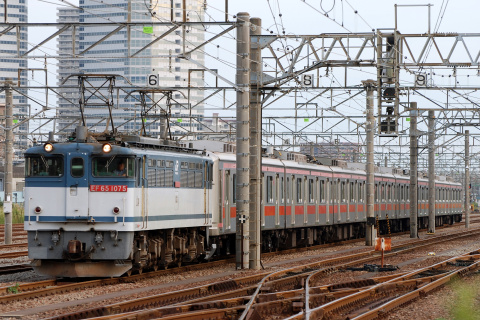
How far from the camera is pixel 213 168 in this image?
2319cm

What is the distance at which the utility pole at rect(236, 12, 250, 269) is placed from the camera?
20953 mm

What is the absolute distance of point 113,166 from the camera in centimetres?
1797

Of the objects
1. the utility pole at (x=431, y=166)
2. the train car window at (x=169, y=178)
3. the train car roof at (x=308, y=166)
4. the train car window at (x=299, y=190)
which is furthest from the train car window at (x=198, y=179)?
the utility pole at (x=431, y=166)

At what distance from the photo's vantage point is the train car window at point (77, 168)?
59.2 ft

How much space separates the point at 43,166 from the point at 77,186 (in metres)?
0.92

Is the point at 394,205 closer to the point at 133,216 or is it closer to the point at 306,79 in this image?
the point at 306,79

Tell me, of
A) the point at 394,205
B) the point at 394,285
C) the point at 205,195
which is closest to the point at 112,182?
the point at 205,195

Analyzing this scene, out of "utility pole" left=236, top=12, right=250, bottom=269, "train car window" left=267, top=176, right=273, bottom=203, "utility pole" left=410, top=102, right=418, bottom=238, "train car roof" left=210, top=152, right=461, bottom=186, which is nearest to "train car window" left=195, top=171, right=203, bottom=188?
"utility pole" left=236, top=12, right=250, bottom=269

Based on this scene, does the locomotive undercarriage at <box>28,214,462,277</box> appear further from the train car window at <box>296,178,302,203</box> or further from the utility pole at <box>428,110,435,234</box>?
the utility pole at <box>428,110,435,234</box>

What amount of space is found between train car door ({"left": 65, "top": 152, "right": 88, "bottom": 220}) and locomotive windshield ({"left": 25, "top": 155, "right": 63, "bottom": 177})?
200 millimetres

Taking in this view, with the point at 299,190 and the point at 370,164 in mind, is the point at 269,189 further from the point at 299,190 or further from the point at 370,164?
the point at 370,164

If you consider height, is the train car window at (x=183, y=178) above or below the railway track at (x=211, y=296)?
above

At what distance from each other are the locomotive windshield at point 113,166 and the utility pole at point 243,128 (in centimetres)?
403

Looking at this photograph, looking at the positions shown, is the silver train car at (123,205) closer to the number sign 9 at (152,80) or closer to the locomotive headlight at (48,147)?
the locomotive headlight at (48,147)
